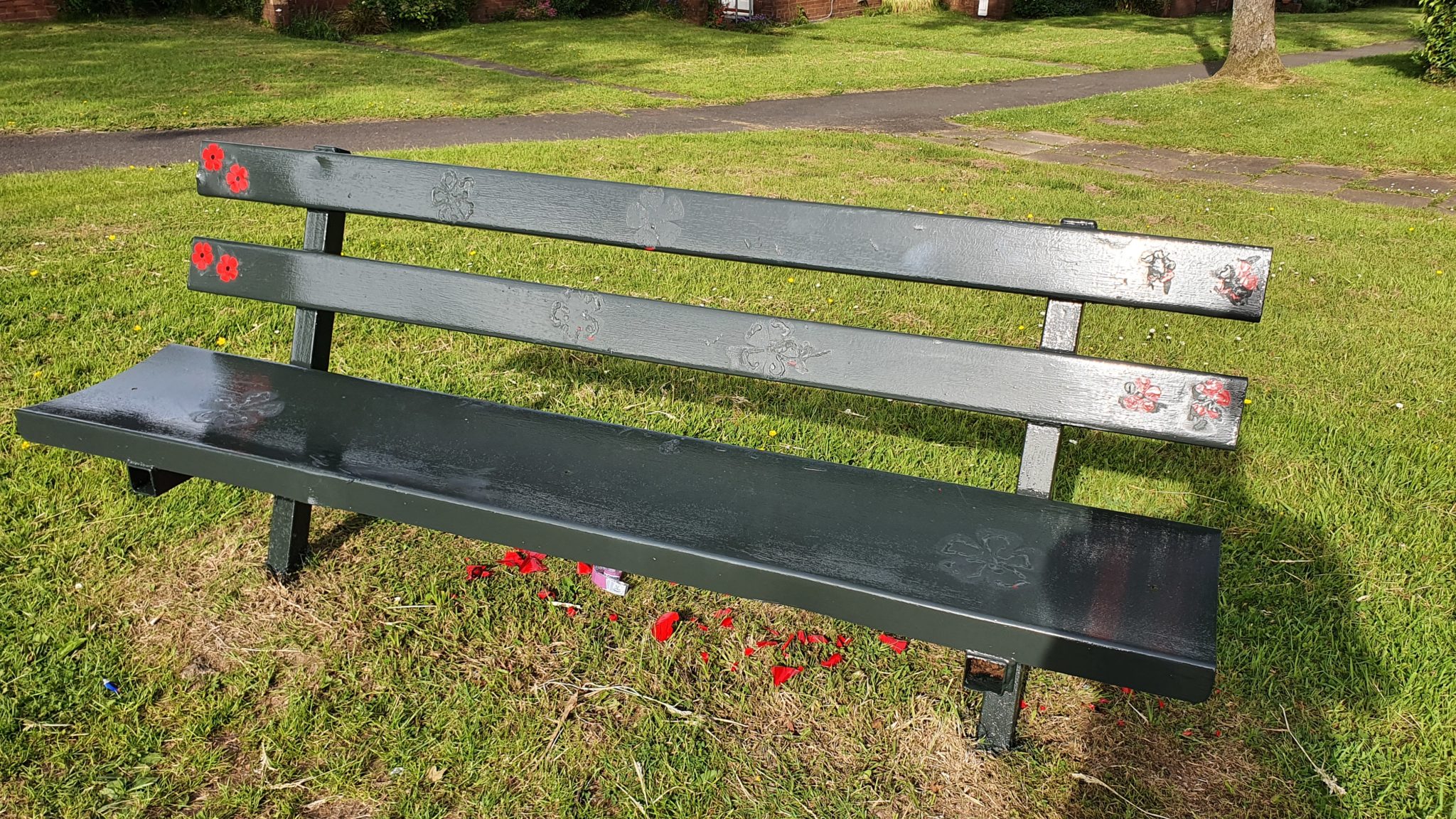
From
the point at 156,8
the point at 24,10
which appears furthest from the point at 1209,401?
the point at 156,8

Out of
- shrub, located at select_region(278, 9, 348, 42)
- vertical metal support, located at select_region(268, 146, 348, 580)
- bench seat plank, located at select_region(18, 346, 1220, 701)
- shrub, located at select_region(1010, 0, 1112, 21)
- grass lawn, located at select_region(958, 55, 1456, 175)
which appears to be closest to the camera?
bench seat plank, located at select_region(18, 346, 1220, 701)

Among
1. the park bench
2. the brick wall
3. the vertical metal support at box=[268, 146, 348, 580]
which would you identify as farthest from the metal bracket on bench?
the brick wall

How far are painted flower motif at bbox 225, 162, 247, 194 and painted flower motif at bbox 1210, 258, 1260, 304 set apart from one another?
7.72 ft

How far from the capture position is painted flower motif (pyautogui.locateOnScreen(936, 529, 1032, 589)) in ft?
6.28

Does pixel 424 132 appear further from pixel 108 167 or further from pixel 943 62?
pixel 943 62

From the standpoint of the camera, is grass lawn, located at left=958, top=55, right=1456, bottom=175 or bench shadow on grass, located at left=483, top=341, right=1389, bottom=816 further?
grass lawn, located at left=958, top=55, right=1456, bottom=175

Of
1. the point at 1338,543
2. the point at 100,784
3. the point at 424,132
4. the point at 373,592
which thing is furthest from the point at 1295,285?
the point at 424,132

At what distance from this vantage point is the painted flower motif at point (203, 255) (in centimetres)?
280

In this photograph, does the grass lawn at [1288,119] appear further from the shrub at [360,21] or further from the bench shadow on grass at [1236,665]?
the shrub at [360,21]

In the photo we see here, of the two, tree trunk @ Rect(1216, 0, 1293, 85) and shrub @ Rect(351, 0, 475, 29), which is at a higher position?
tree trunk @ Rect(1216, 0, 1293, 85)

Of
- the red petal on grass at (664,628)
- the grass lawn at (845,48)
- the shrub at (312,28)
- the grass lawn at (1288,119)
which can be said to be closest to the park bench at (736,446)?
the red petal on grass at (664,628)

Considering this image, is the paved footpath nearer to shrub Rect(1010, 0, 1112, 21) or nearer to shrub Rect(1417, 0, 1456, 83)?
shrub Rect(1417, 0, 1456, 83)

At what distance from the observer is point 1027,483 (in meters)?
2.21

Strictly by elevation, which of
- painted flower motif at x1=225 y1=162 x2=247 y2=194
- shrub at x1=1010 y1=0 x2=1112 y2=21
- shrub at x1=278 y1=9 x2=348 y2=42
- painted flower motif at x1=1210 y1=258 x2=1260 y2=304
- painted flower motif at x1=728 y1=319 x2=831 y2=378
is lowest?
painted flower motif at x1=728 y1=319 x2=831 y2=378
